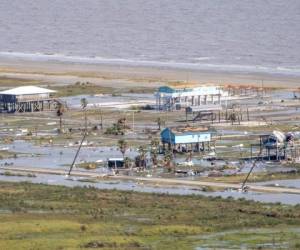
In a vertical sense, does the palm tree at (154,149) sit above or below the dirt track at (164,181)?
above

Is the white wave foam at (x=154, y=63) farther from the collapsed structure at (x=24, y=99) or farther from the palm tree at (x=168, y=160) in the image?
the palm tree at (x=168, y=160)

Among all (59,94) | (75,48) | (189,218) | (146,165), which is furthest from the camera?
(75,48)

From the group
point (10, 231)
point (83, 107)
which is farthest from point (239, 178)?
point (83, 107)

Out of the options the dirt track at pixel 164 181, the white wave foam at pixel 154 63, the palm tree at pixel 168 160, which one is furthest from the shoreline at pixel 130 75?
the dirt track at pixel 164 181

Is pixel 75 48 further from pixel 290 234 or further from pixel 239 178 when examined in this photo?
pixel 290 234

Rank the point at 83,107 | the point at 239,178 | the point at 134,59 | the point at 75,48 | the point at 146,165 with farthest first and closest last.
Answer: the point at 75,48 → the point at 134,59 → the point at 83,107 → the point at 146,165 → the point at 239,178

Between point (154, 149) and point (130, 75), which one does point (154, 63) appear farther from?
point (154, 149)

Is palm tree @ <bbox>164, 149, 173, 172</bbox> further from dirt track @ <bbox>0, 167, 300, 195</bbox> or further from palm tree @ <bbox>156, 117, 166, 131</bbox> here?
palm tree @ <bbox>156, 117, 166, 131</bbox>

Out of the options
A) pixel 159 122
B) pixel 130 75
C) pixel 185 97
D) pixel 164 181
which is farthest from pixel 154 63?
pixel 164 181
